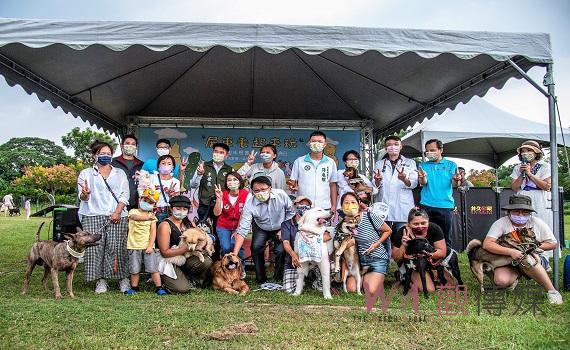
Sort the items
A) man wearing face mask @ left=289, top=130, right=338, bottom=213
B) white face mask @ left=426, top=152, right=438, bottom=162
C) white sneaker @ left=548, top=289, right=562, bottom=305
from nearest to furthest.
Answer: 1. white sneaker @ left=548, top=289, right=562, bottom=305
2. white face mask @ left=426, top=152, right=438, bottom=162
3. man wearing face mask @ left=289, top=130, right=338, bottom=213

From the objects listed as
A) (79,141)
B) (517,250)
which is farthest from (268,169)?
(79,141)

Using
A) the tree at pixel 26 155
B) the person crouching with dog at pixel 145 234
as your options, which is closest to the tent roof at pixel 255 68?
the person crouching with dog at pixel 145 234

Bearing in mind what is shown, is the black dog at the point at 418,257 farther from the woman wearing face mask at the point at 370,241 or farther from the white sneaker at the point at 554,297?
the white sneaker at the point at 554,297

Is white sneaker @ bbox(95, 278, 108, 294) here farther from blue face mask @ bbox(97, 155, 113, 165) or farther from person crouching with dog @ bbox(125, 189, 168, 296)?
blue face mask @ bbox(97, 155, 113, 165)

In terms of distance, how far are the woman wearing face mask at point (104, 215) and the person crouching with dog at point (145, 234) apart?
0.20 meters

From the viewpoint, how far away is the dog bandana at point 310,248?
16.4 feet

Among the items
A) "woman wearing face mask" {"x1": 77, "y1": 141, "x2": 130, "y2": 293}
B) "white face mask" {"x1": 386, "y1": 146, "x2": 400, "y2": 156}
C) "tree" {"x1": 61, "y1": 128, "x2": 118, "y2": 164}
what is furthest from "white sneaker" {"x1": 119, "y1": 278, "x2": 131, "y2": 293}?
"tree" {"x1": 61, "y1": 128, "x2": 118, "y2": 164}

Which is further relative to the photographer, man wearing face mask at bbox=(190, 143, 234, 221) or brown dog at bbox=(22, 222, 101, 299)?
man wearing face mask at bbox=(190, 143, 234, 221)

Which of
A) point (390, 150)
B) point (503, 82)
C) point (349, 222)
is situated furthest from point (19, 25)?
point (503, 82)

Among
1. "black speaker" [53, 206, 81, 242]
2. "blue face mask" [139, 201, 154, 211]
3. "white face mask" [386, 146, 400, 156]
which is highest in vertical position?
"white face mask" [386, 146, 400, 156]

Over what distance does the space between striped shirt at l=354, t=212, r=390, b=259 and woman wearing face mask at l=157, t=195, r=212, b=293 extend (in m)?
1.82

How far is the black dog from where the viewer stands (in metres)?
5.07

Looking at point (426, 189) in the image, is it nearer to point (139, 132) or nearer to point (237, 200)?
point (237, 200)

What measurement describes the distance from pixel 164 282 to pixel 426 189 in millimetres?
3413
